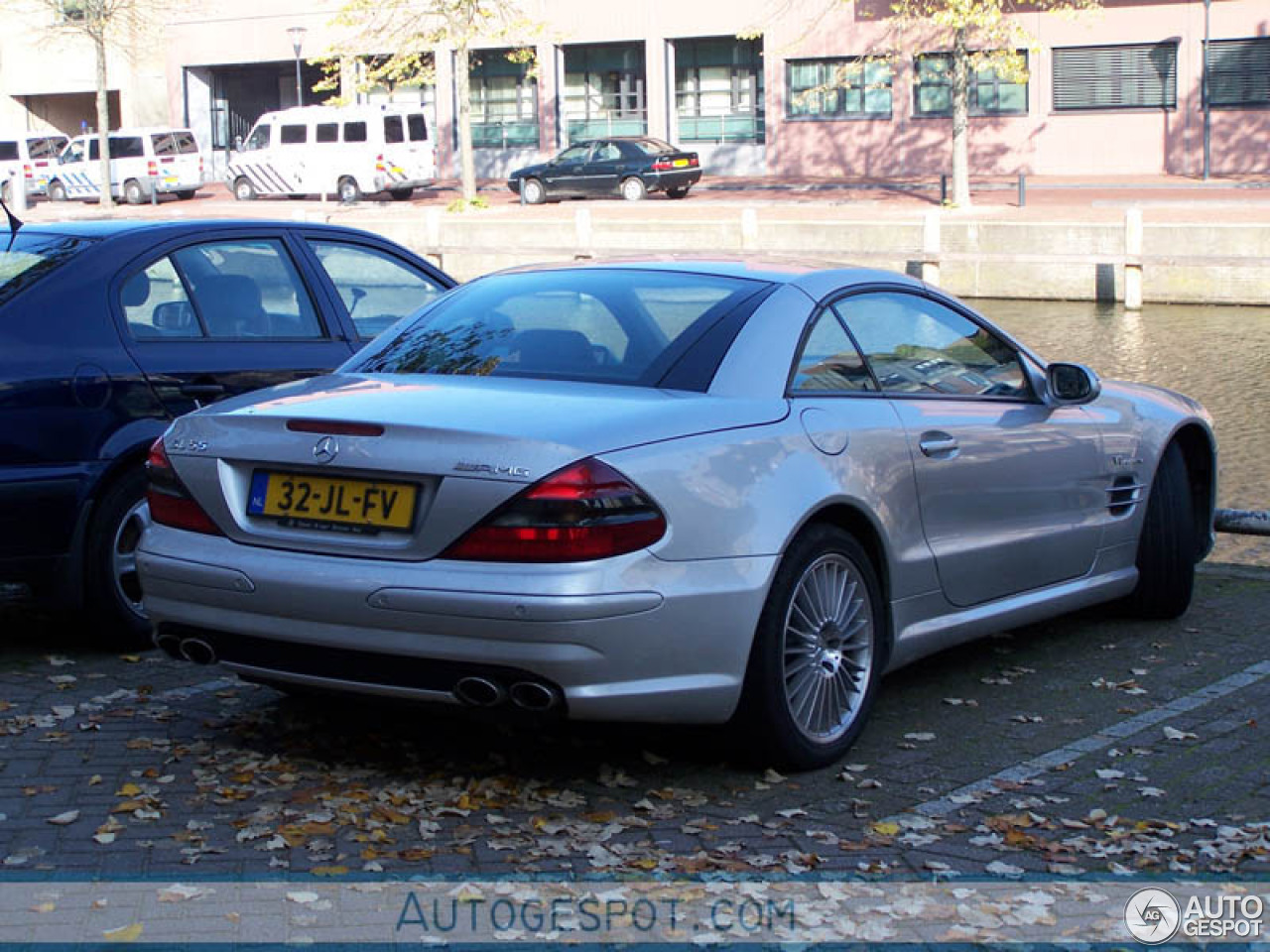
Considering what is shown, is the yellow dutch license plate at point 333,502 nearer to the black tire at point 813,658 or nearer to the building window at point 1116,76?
the black tire at point 813,658

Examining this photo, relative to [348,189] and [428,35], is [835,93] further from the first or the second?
[348,189]

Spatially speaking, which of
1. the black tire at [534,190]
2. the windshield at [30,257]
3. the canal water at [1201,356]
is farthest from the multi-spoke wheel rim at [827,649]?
the black tire at [534,190]

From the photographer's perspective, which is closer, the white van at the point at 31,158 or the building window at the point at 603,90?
the white van at the point at 31,158

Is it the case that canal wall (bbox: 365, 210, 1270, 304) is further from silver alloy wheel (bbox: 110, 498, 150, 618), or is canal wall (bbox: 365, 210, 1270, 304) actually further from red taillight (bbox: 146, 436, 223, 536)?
red taillight (bbox: 146, 436, 223, 536)

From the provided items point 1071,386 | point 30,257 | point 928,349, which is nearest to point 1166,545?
point 1071,386

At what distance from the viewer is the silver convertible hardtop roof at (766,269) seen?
5.64 metres

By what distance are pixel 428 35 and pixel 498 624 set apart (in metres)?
38.7

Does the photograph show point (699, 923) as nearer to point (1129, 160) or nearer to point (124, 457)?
point (124, 457)

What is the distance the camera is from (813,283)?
5.64 metres

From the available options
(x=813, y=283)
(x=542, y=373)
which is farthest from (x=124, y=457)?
(x=813, y=283)

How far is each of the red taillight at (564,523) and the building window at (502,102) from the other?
1950 inches

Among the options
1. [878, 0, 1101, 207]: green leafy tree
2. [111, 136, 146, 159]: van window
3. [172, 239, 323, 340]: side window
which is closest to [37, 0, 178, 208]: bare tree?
[111, 136, 146, 159]: van window

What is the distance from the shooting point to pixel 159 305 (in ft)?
22.5

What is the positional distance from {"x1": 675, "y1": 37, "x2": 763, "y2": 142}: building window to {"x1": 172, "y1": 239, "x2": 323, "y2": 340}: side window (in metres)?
43.8
